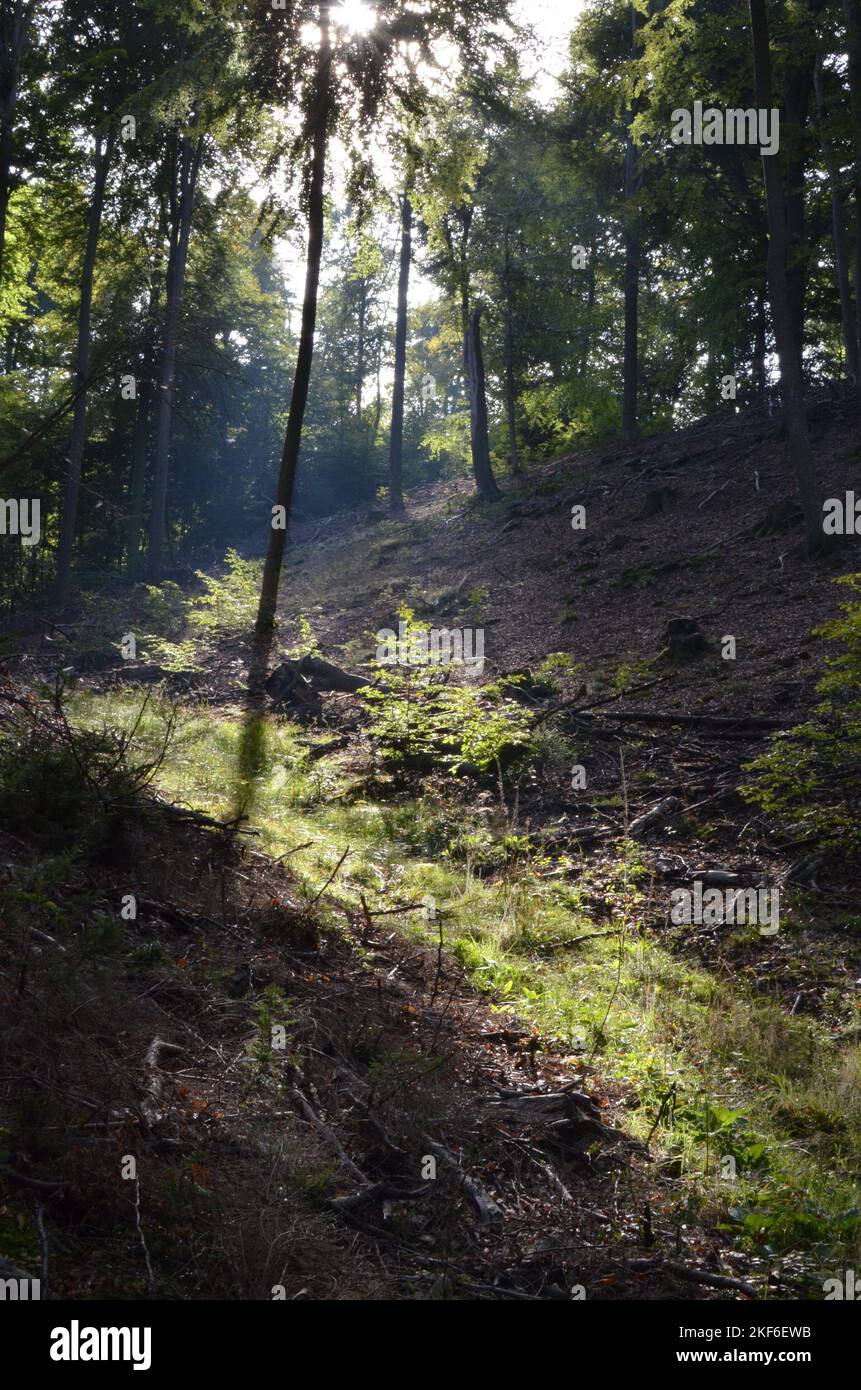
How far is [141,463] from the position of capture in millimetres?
28359

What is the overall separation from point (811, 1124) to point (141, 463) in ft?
88.8

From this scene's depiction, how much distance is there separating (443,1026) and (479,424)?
81.7ft

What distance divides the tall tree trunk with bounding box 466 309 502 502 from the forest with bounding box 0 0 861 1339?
0.17 metres

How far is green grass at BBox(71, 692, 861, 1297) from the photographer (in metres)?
4.19

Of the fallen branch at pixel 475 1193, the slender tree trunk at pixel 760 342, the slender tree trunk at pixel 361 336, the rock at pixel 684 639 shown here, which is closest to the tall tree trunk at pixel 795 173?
the slender tree trunk at pixel 760 342

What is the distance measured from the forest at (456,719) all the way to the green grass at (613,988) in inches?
1.3

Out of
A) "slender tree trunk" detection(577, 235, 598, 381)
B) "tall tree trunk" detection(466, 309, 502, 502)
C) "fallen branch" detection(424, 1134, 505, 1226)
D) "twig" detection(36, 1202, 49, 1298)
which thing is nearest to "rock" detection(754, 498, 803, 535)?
"tall tree trunk" detection(466, 309, 502, 502)

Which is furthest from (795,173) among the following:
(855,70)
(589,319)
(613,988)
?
(613,988)

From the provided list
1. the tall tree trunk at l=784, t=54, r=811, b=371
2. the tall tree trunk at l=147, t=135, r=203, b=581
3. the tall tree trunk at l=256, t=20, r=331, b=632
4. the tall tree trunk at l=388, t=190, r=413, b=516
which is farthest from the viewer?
the tall tree trunk at l=388, t=190, r=413, b=516

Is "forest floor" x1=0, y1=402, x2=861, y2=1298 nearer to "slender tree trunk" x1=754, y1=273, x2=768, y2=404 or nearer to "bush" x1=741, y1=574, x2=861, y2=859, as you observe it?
"bush" x1=741, y1=574, x2=861, y2=859

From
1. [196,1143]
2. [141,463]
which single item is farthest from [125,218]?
[196,1143]

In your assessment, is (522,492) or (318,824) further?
(522,492)

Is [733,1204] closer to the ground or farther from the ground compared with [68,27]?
closer to the ground
